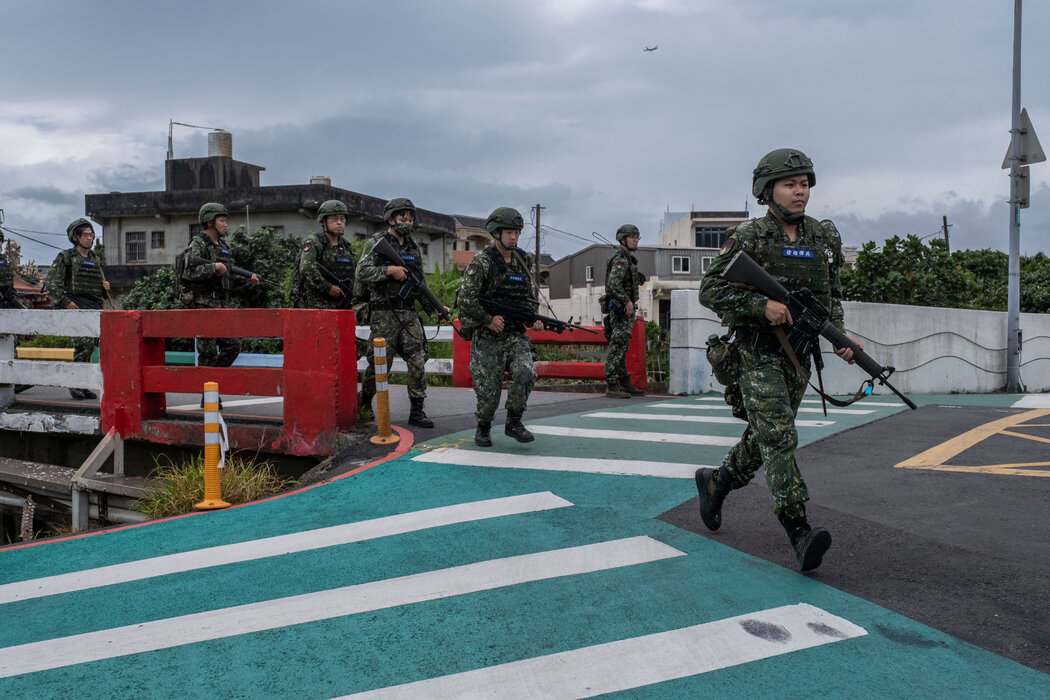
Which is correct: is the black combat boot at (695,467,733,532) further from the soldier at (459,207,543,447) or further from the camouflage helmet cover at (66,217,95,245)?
the camouflage helmet cover at (66,217,95,245)

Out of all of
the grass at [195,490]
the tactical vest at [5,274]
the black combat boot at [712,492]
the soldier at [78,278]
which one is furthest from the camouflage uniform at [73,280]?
the black combat boot at [712,492]

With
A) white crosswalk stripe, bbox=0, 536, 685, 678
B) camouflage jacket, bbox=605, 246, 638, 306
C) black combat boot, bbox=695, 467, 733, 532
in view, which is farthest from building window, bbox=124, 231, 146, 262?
black combat boot, bbox=695, 467, 733, 532

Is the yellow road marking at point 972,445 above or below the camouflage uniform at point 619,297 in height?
below

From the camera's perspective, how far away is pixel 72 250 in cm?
1082

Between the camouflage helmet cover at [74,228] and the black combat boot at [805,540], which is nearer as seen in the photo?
the black combat boot at [805,540]

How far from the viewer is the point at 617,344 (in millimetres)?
10742

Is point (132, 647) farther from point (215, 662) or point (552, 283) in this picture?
point (552, 283)

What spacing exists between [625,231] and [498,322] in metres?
4.35

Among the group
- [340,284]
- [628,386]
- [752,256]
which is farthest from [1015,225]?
[752,256]

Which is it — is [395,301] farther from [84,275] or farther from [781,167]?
[84,275]

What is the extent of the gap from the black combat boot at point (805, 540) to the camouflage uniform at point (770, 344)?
53mm

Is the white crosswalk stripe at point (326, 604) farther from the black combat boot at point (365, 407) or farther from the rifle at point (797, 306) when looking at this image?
the black combat boot at point (365, 407)

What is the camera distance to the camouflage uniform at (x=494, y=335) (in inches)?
263

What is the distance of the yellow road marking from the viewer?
5.95 meters
